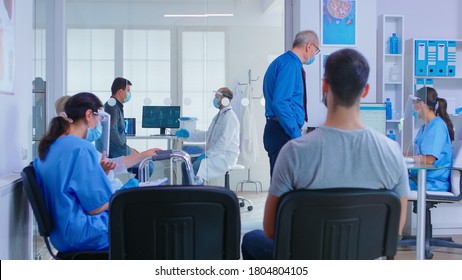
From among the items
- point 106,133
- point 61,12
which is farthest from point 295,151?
point 61,12

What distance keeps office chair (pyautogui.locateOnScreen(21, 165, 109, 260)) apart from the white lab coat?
283cm

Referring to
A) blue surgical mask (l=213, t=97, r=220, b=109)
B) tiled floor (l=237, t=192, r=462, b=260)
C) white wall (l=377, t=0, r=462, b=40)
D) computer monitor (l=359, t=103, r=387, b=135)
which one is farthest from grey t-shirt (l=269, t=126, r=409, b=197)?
white wall (l=377, t=0, r=462, b=40)

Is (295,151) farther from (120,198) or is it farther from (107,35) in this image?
(107,35)

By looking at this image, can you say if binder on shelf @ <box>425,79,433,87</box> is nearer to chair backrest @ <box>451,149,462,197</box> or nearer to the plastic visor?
the plastic visor

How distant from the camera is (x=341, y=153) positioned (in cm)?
183

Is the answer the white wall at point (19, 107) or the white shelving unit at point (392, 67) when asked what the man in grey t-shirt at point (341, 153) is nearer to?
the white wall at point (19, 107)

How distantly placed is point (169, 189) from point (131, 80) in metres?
3.55

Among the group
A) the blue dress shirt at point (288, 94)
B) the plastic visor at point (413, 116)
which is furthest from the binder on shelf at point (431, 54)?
the blue dress shirt at point (288, 94)

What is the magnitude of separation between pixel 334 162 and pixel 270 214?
0.27 m

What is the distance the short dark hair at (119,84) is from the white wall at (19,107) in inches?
69.1

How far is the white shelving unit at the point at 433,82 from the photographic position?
18.0 feet

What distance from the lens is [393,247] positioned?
73.8 inches

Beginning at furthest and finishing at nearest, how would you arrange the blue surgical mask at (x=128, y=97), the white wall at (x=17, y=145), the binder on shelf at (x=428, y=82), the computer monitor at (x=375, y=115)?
1. the binder on shelf at (x=428, y=82)
2. the blue surgical mask at (x=128, y=97)
3. the computer monitor at (x=375, y=115)
4. the white wall at (x=17, y=145)

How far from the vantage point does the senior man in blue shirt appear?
381 cm
